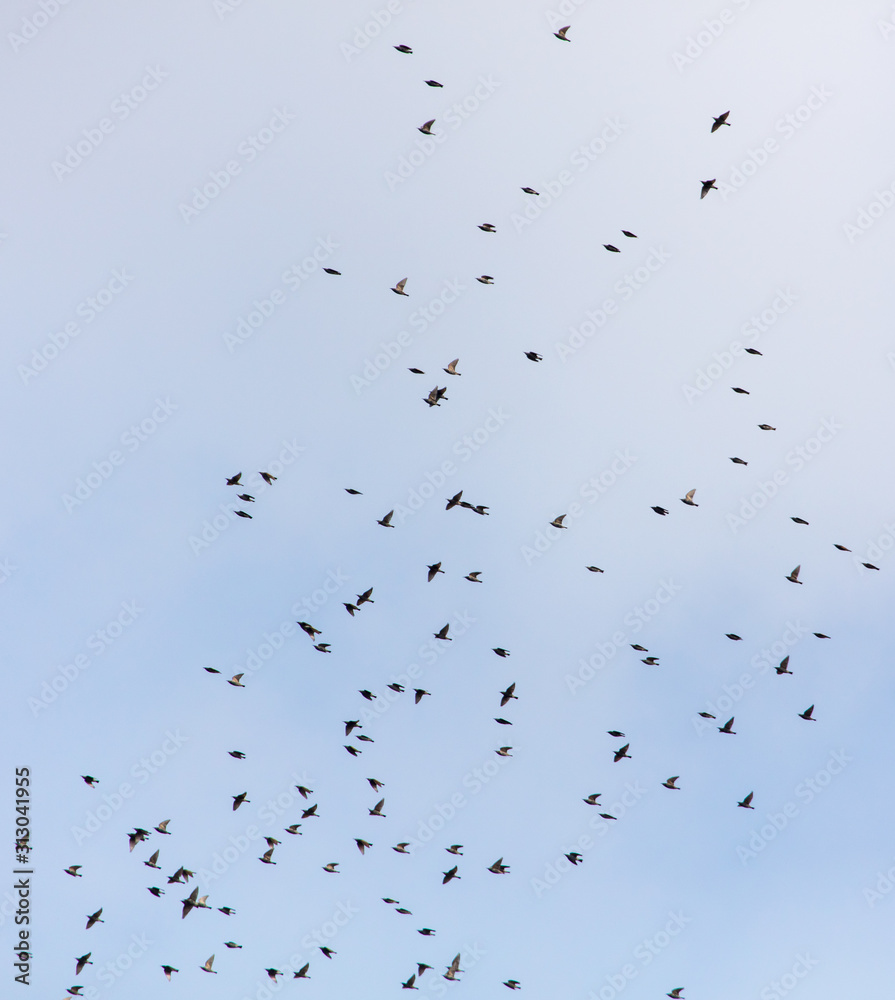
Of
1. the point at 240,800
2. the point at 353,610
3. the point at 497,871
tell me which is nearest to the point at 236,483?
the point at 353,610

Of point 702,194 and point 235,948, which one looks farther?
point 235,948

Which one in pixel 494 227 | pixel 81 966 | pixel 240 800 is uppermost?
pixel 494 227

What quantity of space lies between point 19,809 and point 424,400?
1304 inches

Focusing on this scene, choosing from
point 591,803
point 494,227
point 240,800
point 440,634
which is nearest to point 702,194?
point 494,227

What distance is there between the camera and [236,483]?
109m

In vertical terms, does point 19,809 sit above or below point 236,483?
below

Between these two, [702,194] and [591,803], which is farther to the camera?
[591,803]

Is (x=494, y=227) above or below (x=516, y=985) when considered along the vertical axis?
above

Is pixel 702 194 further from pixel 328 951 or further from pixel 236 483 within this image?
pixel 328 951

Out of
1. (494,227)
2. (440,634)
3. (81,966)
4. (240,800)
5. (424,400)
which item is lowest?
(81,966)

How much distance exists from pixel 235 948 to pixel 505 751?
1972 cm

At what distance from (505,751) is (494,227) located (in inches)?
1202

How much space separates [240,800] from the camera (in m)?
112

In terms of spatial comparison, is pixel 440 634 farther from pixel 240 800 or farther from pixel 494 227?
pixel 494 227
